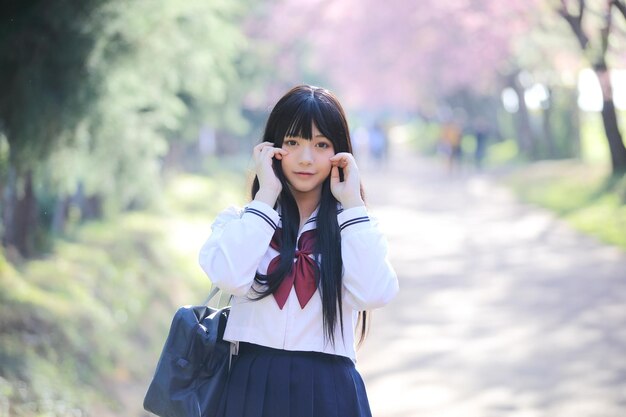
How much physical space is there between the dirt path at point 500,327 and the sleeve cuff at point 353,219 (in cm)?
380

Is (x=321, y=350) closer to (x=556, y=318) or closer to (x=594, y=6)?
(x=556, y=318)

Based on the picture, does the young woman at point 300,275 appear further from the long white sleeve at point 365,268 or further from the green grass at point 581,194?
the green grass at point 581,194

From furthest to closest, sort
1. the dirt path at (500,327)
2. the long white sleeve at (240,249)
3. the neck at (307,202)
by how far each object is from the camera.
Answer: the dirt path at (500,327)
the neck at (307,202)
the long white sleeve at (240,249)

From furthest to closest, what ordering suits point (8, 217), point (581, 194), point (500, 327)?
point (581, 194) → point (500, 327) → point (8, 217)

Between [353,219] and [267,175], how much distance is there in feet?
0.95

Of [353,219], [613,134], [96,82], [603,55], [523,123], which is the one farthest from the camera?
[523,123]

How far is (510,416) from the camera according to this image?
649 cm

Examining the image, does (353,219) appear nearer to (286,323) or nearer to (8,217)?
(286,323)

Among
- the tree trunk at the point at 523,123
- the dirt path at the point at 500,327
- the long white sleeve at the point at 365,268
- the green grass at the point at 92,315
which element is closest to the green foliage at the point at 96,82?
the green grass at the point at 92,315

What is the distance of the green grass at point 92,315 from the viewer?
598 centimetres

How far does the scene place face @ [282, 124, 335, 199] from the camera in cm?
306

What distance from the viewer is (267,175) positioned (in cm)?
305

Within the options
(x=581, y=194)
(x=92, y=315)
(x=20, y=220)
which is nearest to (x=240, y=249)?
(x=92, y=315)

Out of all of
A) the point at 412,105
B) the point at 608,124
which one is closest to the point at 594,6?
the point at 608,124
